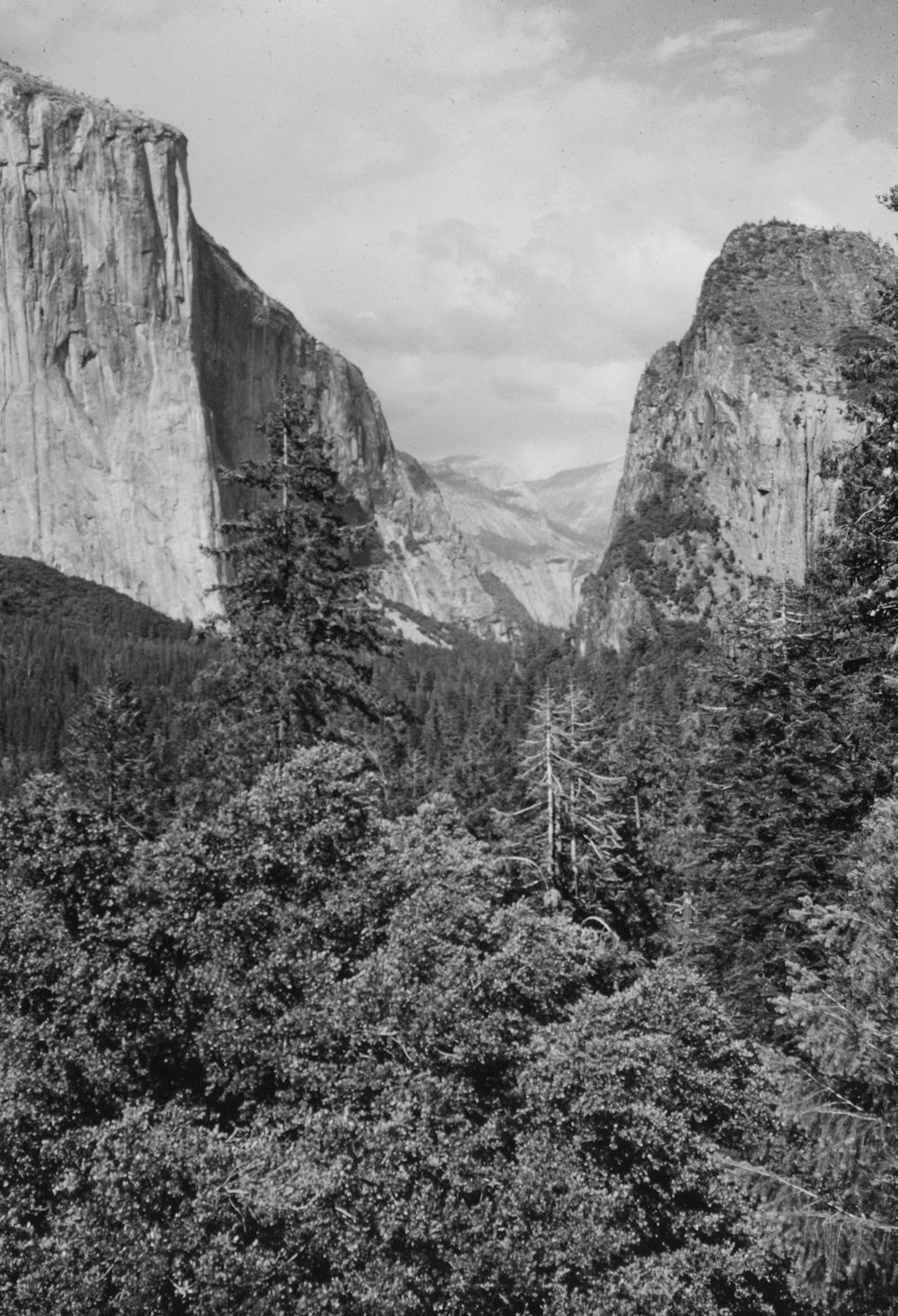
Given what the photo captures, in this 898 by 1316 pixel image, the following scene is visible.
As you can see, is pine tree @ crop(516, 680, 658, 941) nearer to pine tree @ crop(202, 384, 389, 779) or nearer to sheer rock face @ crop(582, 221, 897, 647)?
pine tree @ crop(202, 384, 389, 779)

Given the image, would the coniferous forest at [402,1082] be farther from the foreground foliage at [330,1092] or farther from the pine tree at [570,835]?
the pine tree at [570,835]

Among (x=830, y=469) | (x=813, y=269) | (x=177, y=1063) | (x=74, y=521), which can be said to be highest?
(x=813, y=269)

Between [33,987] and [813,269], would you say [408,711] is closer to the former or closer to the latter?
[33,987]

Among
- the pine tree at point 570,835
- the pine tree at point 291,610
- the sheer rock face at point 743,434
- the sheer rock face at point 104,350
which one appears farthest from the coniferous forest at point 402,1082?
the sheer rock face at point 104,350

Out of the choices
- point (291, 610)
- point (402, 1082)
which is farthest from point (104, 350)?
point (402, 1082)

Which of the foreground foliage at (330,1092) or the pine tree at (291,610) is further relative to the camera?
the pine tree at (291,610)

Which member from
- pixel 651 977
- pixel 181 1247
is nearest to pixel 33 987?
pixel 181 1247
